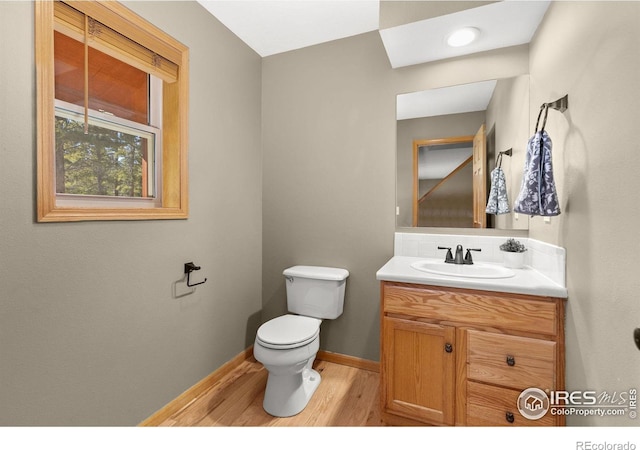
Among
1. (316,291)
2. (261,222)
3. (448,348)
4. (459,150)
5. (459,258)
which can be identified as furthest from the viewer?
(261,222)

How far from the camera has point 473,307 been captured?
1389mm

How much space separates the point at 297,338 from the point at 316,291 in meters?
0.49

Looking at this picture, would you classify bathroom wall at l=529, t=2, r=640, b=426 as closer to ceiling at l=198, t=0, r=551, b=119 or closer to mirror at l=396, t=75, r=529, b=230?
ceiling at l=198, t=0, r=551, b=119

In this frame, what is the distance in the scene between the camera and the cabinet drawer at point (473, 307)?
1.29m

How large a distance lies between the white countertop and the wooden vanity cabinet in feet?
0.13

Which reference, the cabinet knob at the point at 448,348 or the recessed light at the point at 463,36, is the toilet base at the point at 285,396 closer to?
the cabinet knob at the point at 448,348

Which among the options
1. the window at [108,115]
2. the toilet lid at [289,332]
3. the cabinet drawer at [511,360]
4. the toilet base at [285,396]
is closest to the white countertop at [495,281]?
the cabinet drawer at [511,360]

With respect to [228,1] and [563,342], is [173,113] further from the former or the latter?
[563,342]

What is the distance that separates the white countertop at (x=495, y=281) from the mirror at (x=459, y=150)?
1.54 ft

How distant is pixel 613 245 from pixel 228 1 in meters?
2.28

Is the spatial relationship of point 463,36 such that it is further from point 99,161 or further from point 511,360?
point 99,161

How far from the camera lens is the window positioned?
3.86 ft

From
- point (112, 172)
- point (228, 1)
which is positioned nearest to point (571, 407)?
point (112, 172)

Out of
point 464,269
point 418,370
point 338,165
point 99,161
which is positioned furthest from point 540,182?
point 99,161
